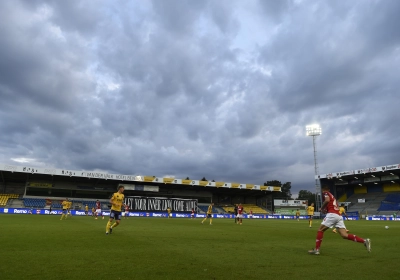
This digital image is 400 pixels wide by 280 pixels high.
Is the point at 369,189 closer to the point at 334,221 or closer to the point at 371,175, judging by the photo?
the point at 371,175

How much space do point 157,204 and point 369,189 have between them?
56.3 meters

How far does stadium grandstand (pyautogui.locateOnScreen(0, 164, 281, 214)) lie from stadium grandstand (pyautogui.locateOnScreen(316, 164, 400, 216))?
60.2 feet

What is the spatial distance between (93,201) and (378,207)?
6374 cm

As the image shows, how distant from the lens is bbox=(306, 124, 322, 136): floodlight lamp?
70438 mm

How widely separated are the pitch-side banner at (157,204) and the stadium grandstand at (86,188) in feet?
1.37

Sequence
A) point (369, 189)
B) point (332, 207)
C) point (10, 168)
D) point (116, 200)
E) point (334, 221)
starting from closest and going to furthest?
point (334, 221) < point (332, 207) < point (116, 200) < point (10, 168) < point (369, 189)

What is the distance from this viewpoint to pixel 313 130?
71.3 meters

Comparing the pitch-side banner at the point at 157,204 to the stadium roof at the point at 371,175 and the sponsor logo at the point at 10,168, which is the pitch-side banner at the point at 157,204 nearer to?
the sponsor logo at the point at 10,168

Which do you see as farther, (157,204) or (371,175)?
(371,175)

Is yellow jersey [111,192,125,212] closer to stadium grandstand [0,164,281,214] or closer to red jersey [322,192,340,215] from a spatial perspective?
red jersey [322,192,340,215]

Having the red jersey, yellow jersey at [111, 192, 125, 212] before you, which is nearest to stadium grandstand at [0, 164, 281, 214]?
yellow jersey at [111, 192, 125, 212]

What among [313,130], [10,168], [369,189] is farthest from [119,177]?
[369,189]

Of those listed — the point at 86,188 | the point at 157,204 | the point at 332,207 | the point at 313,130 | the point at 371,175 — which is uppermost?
the point at 313,130

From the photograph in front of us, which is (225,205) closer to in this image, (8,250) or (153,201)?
(153,201)
